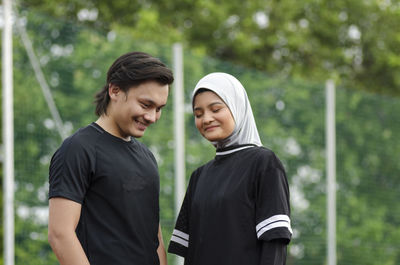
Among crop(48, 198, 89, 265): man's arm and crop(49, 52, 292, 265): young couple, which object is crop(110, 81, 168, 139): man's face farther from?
crop(48, 198, 89, 265): man's arm

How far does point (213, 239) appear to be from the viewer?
260 cm

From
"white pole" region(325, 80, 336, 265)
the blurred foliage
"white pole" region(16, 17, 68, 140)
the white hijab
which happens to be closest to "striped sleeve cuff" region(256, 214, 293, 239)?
the white hijab

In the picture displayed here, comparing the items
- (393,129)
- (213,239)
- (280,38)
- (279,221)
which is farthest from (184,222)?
(280,38)

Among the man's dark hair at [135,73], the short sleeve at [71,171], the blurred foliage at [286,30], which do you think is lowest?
the short sleeve at [71,171]

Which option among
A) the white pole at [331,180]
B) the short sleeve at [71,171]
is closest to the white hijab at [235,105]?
the short sleeve at [71,171]

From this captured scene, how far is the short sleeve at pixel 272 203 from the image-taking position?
8.01 feet

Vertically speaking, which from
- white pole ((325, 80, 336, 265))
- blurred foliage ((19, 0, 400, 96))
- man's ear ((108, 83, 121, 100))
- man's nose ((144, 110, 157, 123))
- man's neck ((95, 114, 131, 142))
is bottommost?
man's neck ((95, 114, 131, 142))

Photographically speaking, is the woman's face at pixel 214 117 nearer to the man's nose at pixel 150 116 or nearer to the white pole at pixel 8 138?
the man's nose at pixel 150 116

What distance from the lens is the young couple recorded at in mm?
2379

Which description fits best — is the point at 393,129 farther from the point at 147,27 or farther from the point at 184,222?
the point at 184,222

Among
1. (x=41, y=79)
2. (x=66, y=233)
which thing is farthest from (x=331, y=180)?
(x=66, y=233)

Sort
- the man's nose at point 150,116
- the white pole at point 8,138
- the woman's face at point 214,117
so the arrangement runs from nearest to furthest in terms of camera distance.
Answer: the man's nose at point 150,116, the woman's face at point 214,117, the white pole at point 8,138

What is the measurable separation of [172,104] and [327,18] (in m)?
8.41

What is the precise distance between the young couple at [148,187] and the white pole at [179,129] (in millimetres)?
3079
